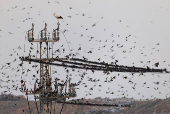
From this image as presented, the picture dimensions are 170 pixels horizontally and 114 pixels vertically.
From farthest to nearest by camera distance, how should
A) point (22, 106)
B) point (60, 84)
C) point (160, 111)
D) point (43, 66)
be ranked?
point (22, 106) → point (160, 111) → point (43, 66) → point (60, 84)

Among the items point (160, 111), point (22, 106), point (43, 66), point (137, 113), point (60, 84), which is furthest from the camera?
point (22, 106)

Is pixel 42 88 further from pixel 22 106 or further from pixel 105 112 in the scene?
pixel 22 106

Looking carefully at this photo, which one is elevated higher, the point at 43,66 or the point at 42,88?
the point at 43,66

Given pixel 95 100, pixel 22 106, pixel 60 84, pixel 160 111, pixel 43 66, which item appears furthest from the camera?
pixel 95 100

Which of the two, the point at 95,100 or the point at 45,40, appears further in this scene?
the point at 95,100

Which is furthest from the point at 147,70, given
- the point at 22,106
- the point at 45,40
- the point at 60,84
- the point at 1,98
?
the point at 1,98

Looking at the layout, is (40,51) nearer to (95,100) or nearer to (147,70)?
(147,70)

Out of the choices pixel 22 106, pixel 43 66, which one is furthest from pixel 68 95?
pixel 22 106

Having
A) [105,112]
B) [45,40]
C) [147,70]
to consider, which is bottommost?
[105,112]

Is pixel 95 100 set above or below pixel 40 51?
below
